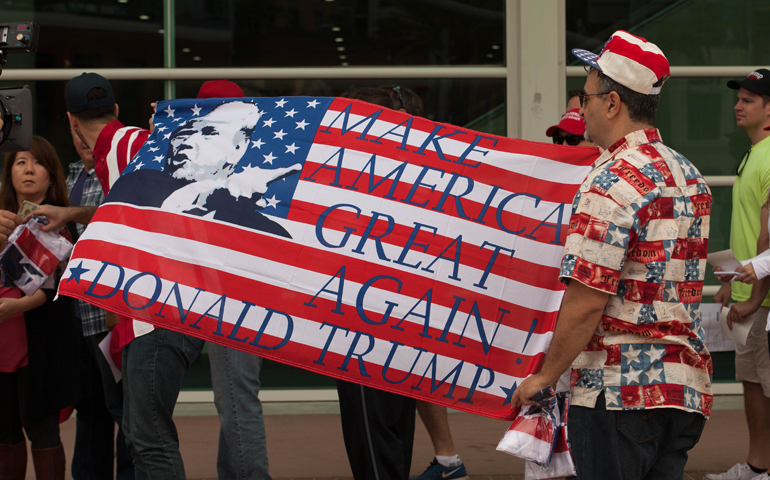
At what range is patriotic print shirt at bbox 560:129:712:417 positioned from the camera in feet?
8.06

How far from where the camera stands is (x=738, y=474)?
482 cm

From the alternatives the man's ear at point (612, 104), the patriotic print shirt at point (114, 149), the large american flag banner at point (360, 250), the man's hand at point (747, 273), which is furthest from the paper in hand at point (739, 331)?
the patriotic print shirt at point (114, 149)

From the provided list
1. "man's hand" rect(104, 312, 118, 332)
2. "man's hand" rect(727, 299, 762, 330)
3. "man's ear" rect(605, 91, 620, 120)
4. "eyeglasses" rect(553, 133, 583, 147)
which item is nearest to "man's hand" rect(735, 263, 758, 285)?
"man's hand" rect(727, 299, 762, 330)

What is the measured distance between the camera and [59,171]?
457 cm

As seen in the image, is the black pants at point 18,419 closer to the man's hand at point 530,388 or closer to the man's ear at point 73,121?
the man's ear at point 73,121

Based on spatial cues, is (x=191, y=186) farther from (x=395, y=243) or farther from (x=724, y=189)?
(x=724, y=189)

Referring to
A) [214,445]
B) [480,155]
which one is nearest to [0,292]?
[214,445]

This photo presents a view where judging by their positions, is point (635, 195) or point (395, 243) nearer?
point (635, 195)

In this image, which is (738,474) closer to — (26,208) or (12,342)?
(12,342)

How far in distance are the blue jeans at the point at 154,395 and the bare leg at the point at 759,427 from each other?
347 centimetres

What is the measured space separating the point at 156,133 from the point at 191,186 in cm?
40

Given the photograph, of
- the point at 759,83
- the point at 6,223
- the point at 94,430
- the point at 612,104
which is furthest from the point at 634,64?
the point at 94,430

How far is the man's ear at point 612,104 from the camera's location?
2646 millimetres

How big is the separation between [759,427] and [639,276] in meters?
2.87
